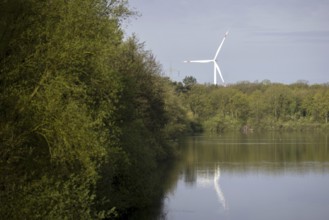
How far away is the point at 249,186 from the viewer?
2836cm

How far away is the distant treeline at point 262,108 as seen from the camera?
88.2 m

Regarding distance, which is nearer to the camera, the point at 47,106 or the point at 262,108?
the point at 47,106

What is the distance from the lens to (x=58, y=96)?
9.83 meters

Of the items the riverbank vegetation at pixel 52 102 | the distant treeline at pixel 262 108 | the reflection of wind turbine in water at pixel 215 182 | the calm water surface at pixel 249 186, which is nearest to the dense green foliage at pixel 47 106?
the riverbank vegetation at pixel 52 102

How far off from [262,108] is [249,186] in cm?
6572

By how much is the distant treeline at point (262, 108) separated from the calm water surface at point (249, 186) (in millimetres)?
41137

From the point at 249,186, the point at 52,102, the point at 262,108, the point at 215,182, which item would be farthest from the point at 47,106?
the point at 262,108

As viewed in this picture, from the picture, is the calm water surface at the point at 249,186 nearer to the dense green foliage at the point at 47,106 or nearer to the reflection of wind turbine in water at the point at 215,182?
the reflection of wind turbine in water at the point at 215,182

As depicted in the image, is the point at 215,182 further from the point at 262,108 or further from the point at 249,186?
the point at 262,108

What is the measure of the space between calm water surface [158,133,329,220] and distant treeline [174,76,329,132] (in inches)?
1620

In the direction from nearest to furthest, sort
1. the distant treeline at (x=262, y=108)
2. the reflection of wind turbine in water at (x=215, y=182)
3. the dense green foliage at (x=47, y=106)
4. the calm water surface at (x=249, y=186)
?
the dense green foliage at (x=47, y=106)
the calm water surface at (x=249, y=186)
the reflection of wind turbine in water at (x=215, y=182)
the distant treeline at (x=262, y=108)

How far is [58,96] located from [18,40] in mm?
1121

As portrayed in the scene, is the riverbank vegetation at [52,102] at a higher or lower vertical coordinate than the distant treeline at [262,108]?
lower

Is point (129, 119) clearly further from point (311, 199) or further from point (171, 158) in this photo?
point (171, 158)
